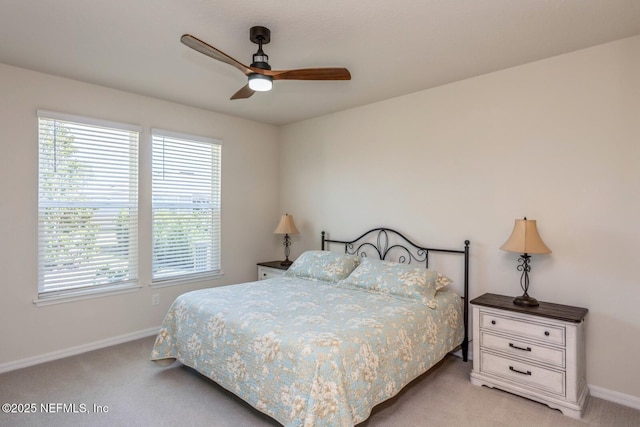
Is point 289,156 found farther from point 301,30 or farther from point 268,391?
point 268,391

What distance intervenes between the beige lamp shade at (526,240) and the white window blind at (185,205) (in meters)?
3.29

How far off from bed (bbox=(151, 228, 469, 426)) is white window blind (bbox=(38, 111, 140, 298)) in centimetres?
113

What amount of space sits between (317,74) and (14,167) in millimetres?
2763

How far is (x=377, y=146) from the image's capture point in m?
3.97

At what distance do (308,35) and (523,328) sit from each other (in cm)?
263

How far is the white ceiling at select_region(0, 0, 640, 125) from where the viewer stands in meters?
2.13

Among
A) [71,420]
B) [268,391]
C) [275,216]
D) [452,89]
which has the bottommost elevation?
[71,420]


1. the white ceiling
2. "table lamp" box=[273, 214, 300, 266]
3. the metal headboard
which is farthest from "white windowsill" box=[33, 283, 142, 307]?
the metal headboard

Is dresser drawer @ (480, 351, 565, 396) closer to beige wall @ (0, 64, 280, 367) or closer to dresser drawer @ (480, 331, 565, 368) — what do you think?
dresser drawer @ (480, 331, 565, 368)

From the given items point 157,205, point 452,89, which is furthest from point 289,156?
point 452,89

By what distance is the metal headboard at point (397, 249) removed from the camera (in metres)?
3.25

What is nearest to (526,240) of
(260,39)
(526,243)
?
(526,243)

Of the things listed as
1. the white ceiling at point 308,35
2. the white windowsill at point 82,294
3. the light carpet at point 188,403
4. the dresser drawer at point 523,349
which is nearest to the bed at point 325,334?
the light carpet at point 188,403

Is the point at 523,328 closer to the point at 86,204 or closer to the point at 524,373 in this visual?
the point at 524,373
